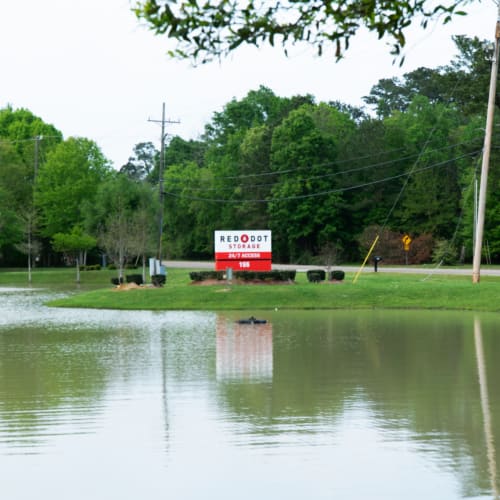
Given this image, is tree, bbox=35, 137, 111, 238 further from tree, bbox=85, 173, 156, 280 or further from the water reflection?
the water reflection

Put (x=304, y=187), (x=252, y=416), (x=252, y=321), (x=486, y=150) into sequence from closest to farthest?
(x=252, y=416)
(x=252, y=321)
(x=486, y=150)
(x=304, y=187)

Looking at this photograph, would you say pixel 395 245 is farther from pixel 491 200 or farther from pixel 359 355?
pixel 359 355

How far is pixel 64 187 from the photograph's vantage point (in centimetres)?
8338

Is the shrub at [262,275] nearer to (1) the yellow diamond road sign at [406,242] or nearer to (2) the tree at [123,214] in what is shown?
(2) the tree at [123,214]

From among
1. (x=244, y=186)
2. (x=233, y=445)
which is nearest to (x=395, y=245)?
(x=244, y=186)

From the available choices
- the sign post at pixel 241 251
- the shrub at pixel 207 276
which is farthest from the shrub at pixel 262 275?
the sign post at pixel 241 251

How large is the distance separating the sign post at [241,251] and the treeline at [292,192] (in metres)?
19.4

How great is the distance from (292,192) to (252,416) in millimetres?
68352

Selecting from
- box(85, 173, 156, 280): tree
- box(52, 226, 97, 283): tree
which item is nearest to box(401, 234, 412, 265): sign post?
box(85, 173, 156, 280): tree

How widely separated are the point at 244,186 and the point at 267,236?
4502 centimetres

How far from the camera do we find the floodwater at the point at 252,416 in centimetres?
953

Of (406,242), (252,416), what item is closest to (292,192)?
(406,242)

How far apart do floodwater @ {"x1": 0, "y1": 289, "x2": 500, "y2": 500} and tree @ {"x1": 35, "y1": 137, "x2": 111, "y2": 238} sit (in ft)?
193

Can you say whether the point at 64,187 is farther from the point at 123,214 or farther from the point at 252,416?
the point at 252,416
